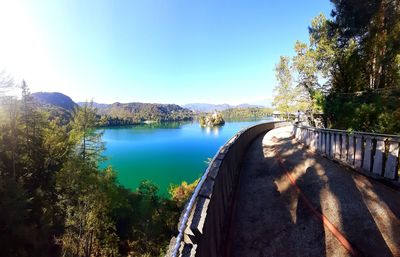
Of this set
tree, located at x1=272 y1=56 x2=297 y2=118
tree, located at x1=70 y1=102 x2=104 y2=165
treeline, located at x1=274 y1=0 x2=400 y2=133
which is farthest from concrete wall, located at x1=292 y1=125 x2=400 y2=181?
tree, located at x1=70 y1=102 x2=104 y2=165

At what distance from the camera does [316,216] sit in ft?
13.7

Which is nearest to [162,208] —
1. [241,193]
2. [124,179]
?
[124,179]

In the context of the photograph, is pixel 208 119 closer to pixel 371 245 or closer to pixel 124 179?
pixel 124 179

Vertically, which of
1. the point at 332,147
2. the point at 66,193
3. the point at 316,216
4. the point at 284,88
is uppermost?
the point at 284,88

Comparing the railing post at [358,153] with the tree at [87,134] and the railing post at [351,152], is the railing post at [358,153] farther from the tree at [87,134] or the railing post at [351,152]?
the tree at [87,134]

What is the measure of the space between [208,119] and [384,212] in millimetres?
166885

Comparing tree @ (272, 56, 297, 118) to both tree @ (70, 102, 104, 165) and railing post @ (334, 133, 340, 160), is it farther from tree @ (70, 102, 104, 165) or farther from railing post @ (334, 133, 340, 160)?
tree @ (70, 102, 104, 165)

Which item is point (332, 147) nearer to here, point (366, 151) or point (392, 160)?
point (366, 151)

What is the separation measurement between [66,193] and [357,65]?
29.7m

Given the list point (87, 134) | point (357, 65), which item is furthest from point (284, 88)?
point (87, 134)

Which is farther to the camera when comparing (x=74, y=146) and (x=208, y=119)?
(x=208, y=119)

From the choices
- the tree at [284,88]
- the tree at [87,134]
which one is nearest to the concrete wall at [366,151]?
the tree at [284,88]

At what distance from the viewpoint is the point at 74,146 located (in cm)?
2764

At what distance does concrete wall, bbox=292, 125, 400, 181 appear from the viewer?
4.90m
